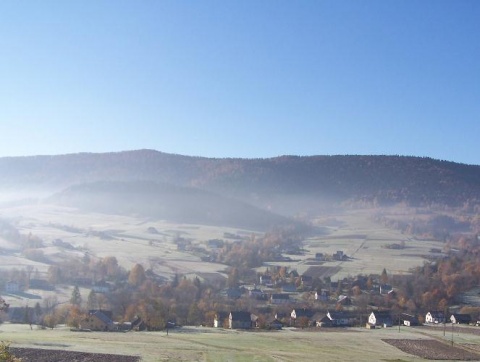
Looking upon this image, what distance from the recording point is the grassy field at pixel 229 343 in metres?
36.0

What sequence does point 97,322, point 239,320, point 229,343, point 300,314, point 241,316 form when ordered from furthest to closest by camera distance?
point 300,314, point 241,316, point 239,320, point 97,322, point 229,343

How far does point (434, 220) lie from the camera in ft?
499

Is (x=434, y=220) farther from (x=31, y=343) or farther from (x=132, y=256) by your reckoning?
(x=31, y=343)

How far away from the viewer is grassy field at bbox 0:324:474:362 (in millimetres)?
35969

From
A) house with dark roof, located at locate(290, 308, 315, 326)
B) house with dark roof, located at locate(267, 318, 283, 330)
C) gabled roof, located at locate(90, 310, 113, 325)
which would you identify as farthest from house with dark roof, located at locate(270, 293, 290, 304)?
gabled roof, located at locate(90, 310, 113, 325)

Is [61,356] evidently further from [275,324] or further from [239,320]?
[275,324]

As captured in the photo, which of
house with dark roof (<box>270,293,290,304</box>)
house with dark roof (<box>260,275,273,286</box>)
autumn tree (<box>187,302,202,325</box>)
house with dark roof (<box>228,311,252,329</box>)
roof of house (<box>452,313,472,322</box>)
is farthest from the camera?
house with dark roof (<box>260,275,273,286</box>)

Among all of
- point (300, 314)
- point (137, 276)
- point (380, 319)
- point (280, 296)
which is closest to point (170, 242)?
point (137, 276)

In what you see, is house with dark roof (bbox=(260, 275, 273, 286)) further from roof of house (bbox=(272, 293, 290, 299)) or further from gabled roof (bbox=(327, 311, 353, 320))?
gabled roof (bbox=(327, 311, 353, 320))

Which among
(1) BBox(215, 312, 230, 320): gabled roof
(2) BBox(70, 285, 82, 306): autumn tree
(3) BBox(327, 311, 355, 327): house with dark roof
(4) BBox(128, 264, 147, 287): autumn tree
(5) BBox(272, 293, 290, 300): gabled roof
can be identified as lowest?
(3) BBox(327, 311, 355, 327): house with dark roof

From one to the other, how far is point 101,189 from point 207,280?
103 metres

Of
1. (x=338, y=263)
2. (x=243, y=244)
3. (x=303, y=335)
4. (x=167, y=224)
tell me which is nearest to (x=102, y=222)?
(x=167, y=224)

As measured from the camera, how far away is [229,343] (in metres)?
41.0

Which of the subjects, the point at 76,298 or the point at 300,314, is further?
the point at 300,314
